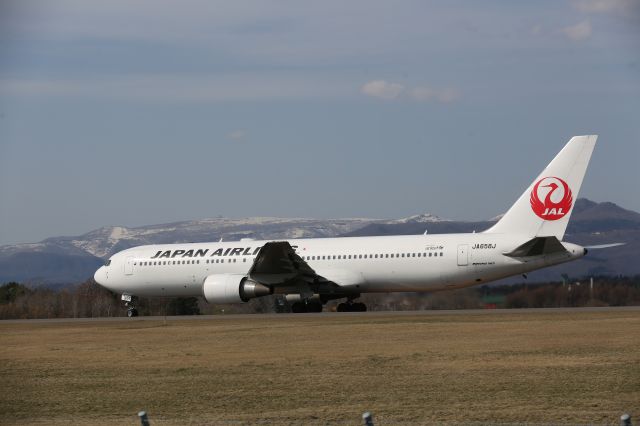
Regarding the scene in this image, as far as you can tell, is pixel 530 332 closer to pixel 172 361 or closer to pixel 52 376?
pixel 172 361

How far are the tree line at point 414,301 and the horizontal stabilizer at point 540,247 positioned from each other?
422 cm

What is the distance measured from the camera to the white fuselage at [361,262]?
43719mm

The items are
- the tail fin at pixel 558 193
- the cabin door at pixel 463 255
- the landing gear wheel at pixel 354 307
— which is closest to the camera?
the tail fin at pixel 558 193

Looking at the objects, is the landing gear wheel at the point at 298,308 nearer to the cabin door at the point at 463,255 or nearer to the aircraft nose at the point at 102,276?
the cabin door at the point at 463,255

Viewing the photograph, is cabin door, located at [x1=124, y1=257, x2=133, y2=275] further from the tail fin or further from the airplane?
the tail fin

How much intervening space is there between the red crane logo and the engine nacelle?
1179cm

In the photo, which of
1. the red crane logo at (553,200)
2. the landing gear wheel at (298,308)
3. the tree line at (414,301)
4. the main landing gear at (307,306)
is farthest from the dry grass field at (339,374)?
the landing gear wheel at (298,308)

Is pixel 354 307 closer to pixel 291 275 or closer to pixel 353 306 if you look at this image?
pixel 353 306

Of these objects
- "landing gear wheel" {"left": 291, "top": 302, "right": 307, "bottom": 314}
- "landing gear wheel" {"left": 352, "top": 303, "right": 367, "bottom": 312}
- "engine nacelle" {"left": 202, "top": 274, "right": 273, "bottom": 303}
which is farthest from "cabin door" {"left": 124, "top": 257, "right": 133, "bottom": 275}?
"landing gear wheel" {"left": 352, "top": 303, "right": 367, "bottom": 312}

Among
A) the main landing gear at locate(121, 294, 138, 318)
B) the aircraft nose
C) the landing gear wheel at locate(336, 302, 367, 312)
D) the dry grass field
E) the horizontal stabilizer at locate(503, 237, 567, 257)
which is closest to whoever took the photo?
the dry grass field

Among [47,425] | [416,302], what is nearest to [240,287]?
[416,302]

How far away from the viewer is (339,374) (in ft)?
73.5

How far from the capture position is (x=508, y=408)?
58.1 ft

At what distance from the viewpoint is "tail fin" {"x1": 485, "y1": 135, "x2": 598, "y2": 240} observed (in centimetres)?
4319
